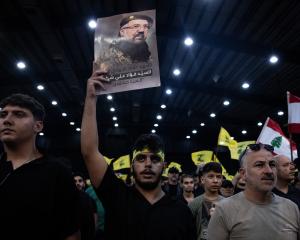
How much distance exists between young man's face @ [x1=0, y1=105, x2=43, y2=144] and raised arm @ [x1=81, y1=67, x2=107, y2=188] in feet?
1.24

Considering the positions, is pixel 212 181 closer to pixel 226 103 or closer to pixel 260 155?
pixel 260 155

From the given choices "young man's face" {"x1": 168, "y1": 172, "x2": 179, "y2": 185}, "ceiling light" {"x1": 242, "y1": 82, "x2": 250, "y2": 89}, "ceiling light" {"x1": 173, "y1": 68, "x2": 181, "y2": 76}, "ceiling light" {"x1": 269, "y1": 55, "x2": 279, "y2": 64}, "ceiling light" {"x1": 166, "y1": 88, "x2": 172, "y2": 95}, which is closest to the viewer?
"young man's face" {"x1": 168, "y1": 172, "x2": 179, "y2": 185}

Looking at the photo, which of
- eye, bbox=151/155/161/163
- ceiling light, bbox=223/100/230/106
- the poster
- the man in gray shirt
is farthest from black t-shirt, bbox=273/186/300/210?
ceiling light, bbox=223/100/230/106

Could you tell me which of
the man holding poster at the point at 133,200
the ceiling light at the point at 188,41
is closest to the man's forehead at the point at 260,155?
the man holding poster at the point at 133,200

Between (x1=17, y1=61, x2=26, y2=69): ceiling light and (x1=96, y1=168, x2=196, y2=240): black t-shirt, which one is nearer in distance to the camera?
(x1=96, y1=168, x2=196, y2=240): black t-shirt

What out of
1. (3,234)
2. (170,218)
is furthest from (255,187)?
(3,234)

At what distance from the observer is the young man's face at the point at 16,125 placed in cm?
217

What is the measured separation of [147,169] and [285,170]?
91.4 inches

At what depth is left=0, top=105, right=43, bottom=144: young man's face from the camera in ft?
7.13

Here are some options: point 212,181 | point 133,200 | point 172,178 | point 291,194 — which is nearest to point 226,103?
point 172,178

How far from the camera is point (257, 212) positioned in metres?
2.32

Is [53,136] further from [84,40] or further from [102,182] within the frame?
[102,182]

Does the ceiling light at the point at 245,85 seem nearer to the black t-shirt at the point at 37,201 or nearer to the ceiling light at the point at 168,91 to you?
Result: the ceiling light at the point at 168,91

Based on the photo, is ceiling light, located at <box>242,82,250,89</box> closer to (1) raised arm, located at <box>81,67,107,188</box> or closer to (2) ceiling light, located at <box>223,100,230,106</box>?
(2) ceiling light, located at <box>223,100,230,106</box>
